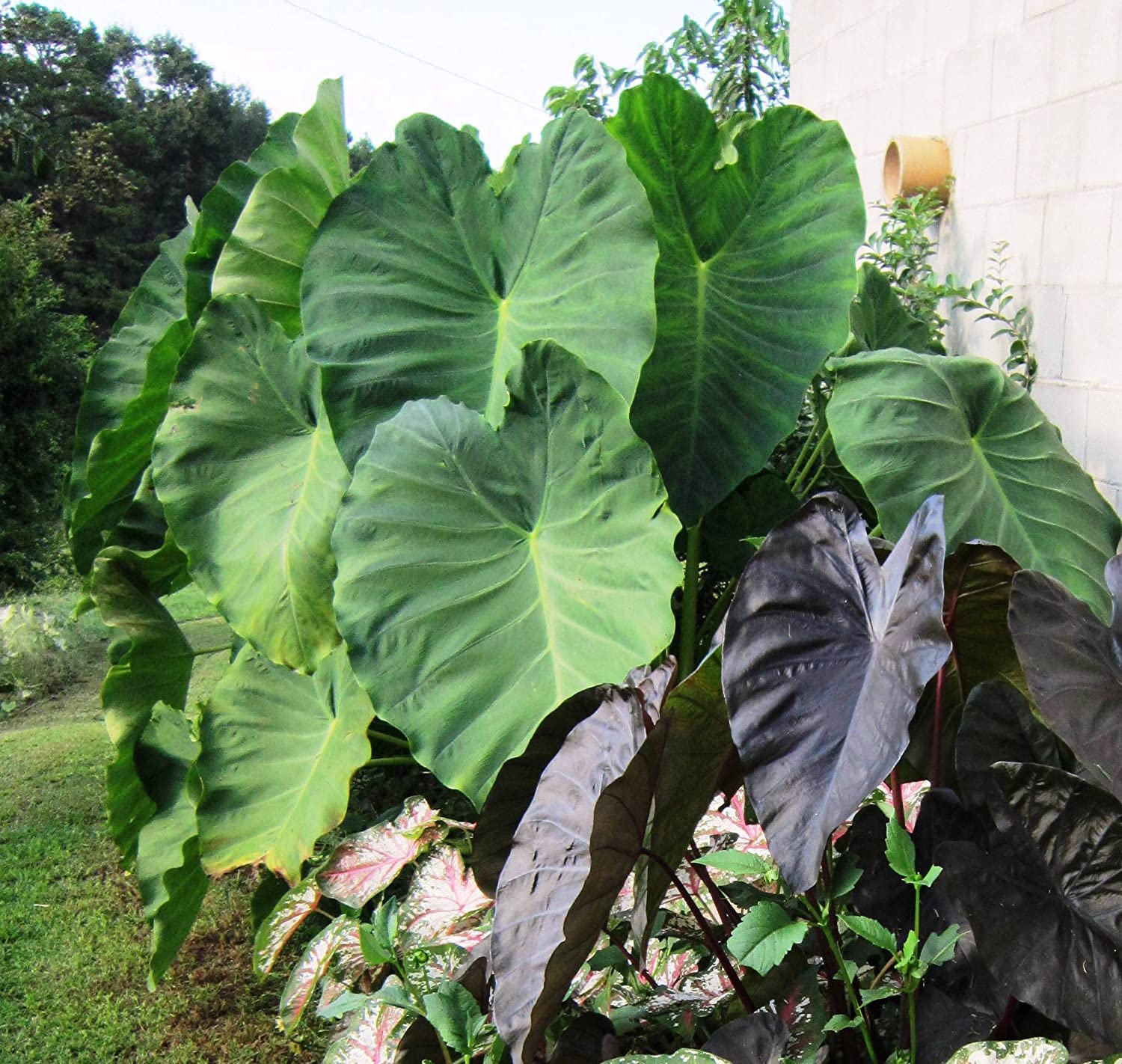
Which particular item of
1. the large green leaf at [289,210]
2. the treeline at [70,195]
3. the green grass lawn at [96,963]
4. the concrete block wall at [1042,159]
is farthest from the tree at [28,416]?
the concrete block wall at [1042,159]

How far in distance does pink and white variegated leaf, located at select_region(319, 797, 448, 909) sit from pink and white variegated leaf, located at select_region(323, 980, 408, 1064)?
0.82 ft

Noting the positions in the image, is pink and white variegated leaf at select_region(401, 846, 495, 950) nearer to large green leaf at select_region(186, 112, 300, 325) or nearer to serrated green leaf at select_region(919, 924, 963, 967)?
serrated green leaf at select_region(919, 924, 963, 967)

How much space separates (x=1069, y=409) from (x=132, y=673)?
178cm

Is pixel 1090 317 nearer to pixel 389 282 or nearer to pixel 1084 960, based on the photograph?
pixel 389 282

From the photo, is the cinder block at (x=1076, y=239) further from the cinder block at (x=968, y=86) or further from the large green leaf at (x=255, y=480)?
the large green leaf at (x=255, y=480)

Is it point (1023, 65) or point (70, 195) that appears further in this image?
point (70, 195)

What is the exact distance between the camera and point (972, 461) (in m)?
1.30

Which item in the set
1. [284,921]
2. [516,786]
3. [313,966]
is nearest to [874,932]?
[516,786]

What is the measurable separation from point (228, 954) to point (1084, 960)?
1687mm

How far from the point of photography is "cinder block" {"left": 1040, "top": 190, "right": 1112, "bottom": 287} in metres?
1.85

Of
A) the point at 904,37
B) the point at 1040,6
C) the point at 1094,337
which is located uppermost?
the point at 904,37

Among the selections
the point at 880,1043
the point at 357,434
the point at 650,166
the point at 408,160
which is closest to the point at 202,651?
the point at 357,434

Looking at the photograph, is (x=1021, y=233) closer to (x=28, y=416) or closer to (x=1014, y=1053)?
(x=1014, y=1053)

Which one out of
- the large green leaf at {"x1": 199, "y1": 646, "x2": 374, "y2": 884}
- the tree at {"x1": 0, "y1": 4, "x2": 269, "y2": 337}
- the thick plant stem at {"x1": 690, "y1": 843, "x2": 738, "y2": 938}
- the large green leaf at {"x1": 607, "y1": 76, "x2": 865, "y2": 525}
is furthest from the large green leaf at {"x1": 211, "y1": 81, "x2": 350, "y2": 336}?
the tree at {"x1": 0, "y1": 4, "x2": 269, "y2": 337}
